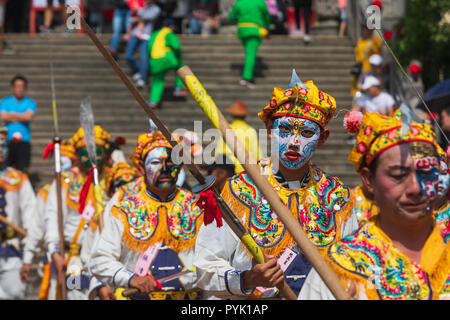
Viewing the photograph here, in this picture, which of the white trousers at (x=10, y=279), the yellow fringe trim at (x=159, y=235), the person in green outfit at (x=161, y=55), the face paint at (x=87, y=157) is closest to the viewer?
the yellow fringe trim at (x=159, y=235)

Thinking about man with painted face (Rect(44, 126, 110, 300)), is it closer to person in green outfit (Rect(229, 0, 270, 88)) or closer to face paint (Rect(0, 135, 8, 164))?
face paint (Rect(0, 135, 8, 164))

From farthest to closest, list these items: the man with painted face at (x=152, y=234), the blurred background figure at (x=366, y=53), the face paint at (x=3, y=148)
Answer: the blurred background figure at (x=366, y=53) → the face paint at (x=3, y=148) → the man with painted face at (x=152, y=234)

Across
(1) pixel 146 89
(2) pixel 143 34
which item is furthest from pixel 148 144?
(1) pixel 146 89

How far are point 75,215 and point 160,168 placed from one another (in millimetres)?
2937

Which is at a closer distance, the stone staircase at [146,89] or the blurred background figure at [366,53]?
the blurred background figure at [366,53]

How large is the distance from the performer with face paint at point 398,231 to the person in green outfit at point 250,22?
35.3 feet

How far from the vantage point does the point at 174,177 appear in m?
7.19

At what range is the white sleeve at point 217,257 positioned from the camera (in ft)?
17.6

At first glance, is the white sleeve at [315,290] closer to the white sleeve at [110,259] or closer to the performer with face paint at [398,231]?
the performer with face paint at [398,231]

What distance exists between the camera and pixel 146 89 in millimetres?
16109

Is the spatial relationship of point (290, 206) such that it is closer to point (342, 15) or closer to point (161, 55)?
point (161, 55)

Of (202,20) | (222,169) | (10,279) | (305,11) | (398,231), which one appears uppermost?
(305,11)

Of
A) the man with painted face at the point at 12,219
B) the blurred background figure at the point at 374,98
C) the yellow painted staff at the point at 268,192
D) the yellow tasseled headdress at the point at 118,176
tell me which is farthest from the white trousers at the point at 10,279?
the yellow painted staff at the point at 268,192

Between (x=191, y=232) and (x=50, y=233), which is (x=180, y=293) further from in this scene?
(x=50, y=233)
